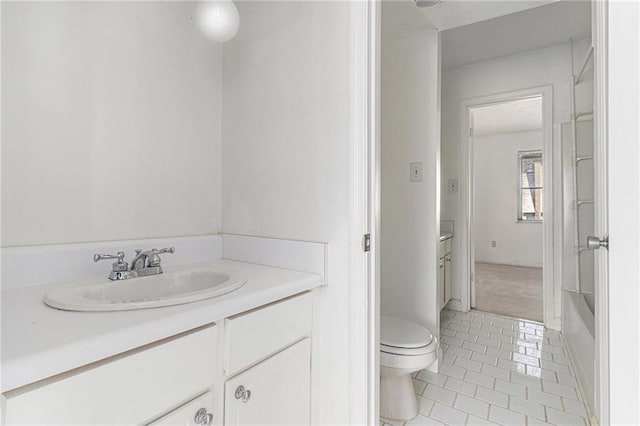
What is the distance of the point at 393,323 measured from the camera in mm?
1820

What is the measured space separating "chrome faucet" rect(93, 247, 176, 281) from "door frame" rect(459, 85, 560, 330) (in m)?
2.83

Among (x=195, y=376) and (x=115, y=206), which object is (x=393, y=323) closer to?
(x=195, y=376)

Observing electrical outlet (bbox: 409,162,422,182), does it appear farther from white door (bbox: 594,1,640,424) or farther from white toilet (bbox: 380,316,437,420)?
white door (bbox: 594,1,640,424)

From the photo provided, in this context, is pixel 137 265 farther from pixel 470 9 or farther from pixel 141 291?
pixel 470 9

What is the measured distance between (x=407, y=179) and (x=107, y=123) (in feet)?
5.62

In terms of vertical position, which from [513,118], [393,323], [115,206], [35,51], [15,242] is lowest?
[393,323]

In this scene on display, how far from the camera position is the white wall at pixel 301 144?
1.19m

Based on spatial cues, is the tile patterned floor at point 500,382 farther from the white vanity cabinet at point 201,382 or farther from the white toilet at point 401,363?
the white vanity cabinet at point 201,382

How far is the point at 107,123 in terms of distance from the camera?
47.6 inches

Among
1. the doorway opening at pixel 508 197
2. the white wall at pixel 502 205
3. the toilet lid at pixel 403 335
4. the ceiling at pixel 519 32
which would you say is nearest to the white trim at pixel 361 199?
the toilet lid at pixel 403 335

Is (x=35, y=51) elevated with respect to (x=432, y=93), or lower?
lower

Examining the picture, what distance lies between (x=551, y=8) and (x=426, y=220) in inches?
69.8

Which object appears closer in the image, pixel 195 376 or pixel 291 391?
pixel 195 376

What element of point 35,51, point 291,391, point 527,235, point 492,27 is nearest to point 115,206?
point 35,51
